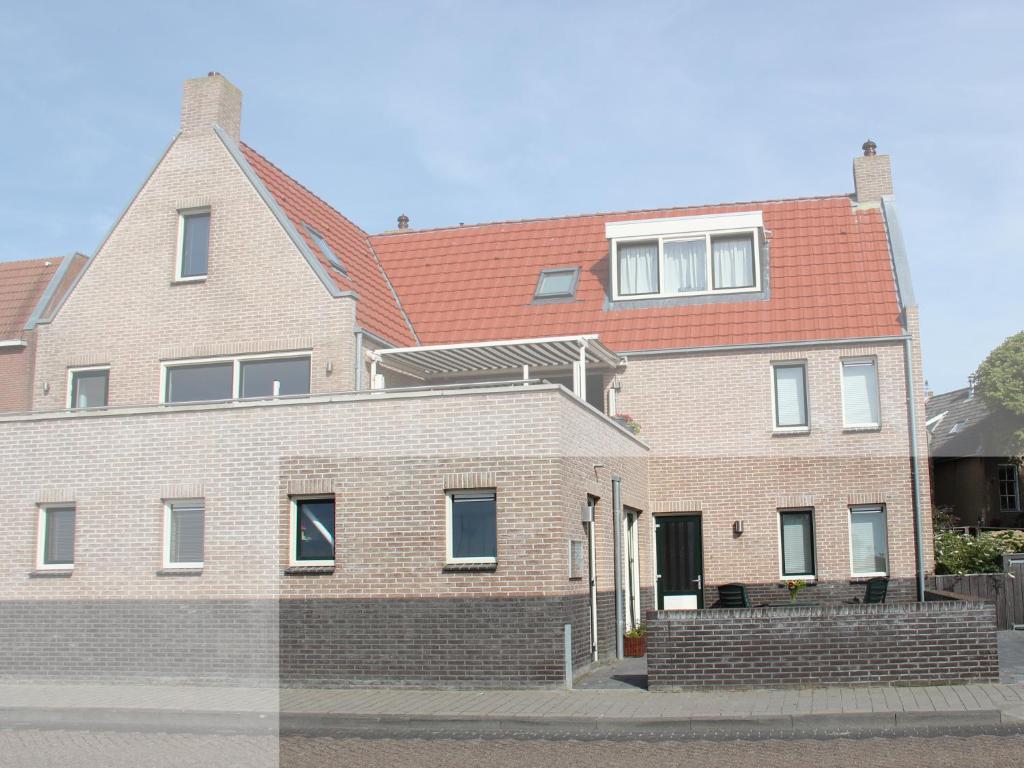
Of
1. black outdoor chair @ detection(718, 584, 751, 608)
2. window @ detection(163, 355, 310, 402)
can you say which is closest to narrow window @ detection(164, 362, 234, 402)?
window @ detection(163, 355, 310, 402)

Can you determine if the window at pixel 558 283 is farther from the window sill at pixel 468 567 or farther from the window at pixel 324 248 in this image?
the window sill at pixel 468 567

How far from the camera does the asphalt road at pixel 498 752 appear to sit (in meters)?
9.58

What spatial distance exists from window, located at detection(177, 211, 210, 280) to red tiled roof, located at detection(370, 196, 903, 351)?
4961mm

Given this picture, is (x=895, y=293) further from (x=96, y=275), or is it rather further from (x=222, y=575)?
(x=96, y=275)

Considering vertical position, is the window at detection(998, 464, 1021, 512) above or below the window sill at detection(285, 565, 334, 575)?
above

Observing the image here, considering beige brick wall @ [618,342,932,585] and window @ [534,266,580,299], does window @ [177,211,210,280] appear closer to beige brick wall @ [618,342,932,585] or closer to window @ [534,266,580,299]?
window @ [534,266,580,299]

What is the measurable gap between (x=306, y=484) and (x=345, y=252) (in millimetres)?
9244

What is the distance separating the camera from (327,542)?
15383 mm

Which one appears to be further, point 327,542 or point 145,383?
point 145,383

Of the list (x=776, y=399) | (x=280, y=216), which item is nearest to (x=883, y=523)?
(x=776, y=399)

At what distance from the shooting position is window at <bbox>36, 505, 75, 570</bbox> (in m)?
16.4

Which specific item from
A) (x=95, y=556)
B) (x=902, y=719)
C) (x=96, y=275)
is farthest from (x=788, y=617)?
(x=96, y=275)

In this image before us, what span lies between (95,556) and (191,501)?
1611 mm

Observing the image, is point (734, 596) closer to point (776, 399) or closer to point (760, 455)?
point (760, 455)
